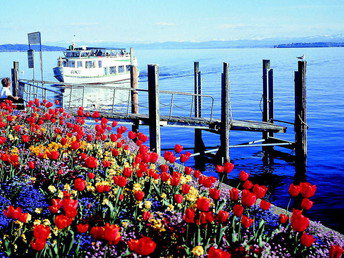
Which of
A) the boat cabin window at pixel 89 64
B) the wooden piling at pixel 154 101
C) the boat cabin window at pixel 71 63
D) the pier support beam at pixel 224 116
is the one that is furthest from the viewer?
the boat cabin window at pixel 89 64

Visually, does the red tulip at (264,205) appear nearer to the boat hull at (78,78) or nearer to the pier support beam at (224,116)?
the pier support beam at (224,116)

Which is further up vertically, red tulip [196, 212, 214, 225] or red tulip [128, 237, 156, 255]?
red tulip [128, 237, 156, 255]

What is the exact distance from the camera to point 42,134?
9.73 meters

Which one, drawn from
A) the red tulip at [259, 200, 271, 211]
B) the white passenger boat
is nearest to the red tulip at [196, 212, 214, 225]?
the red tulip at [259, 200, 271, 211]

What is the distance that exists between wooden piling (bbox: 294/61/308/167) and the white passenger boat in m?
38.6

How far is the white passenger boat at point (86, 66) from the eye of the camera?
52.6 metres

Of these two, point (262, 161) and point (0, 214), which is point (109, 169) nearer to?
point (0, 214)

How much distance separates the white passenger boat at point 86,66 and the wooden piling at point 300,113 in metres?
38.6

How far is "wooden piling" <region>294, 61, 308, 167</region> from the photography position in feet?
44.3

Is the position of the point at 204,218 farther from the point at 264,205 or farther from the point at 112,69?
the point at 112,69

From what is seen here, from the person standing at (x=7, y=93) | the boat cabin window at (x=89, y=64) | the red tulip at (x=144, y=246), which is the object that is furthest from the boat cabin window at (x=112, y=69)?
the red tulip at (x=144, y=246)

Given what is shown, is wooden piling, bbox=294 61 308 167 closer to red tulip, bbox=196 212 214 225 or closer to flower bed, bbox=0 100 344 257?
flower bed, bbox=0 100 344 257

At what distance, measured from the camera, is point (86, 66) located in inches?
2110

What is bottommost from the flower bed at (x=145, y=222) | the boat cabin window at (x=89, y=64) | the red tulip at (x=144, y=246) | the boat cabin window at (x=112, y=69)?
the flower bed at (x=145, y=222)
